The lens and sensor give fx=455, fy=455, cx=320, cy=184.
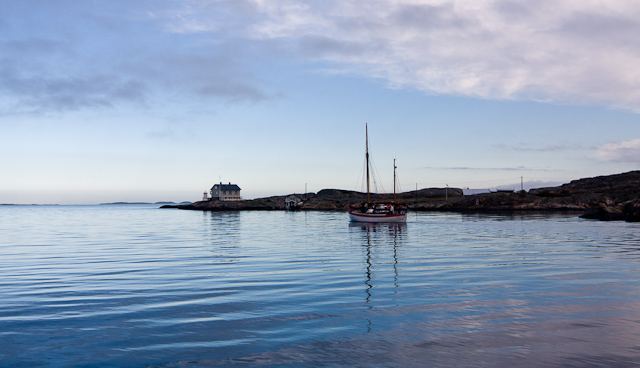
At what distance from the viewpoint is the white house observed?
621ft

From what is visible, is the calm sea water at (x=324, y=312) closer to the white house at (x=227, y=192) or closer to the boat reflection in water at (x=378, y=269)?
the boat reflection in water at (x=378, y=269)

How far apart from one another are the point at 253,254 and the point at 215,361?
21.9 m

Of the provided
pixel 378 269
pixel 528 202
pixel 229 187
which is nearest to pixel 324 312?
pixel 378 269

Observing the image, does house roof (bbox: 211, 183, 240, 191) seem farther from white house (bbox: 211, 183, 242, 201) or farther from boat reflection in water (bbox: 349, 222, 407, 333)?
boat reflection in water (bbox: 349, 222, 407, 333)

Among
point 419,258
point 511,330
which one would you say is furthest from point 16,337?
point 419,258

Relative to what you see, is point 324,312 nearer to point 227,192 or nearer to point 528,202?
point 528,202

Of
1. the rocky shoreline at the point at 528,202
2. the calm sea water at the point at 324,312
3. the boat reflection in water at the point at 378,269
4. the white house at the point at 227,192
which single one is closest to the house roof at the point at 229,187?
the white house at the point at 227,192

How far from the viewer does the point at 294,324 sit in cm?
1216

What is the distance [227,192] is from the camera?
189875mm

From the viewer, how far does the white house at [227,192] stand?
189 meters

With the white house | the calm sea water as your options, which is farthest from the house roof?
the calm sea water

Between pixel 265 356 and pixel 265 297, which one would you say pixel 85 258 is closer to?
pixel 265 297

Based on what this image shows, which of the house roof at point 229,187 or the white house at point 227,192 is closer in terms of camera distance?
the white house at point 227,192

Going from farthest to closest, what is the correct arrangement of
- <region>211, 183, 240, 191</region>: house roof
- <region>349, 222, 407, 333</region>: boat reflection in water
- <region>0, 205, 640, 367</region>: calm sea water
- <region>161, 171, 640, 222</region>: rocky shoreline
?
1. <region>211, 183, 240, 191</region>: house roof
2. <region>161, 171, 640, 222</region>: rocky shoreline
3. <region>349, 222, 407, 333</region>: boat reflection in water
4. <region>0, 205, 640, 367</region>: calm sea water
